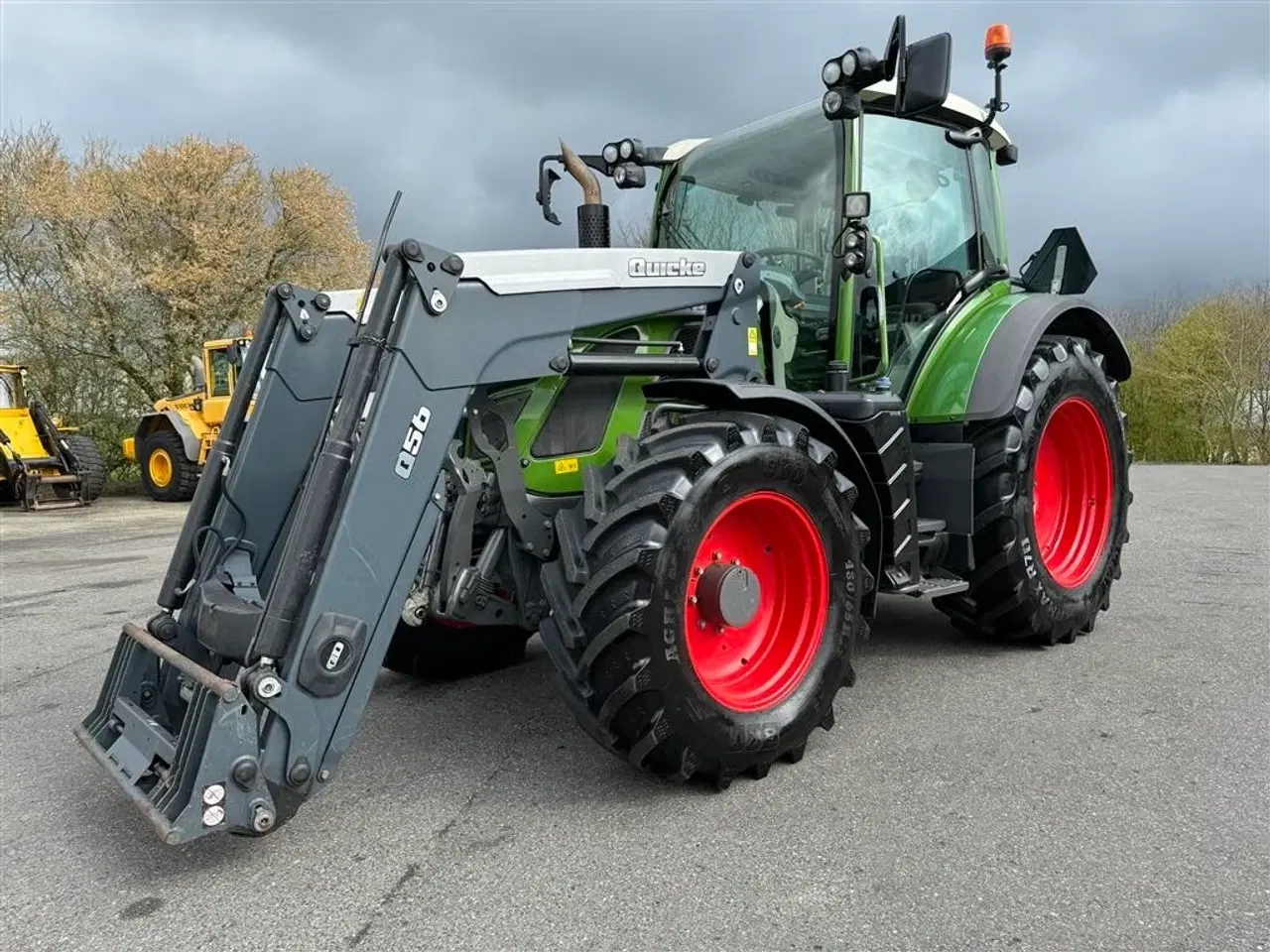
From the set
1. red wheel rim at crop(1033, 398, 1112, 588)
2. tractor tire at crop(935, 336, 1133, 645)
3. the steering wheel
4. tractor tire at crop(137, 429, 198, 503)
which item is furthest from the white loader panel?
tractor tire at crop(137, 429, 198, 503)

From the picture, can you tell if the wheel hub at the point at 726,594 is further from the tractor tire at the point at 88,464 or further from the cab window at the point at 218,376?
the tractor tire at the point at 88,464

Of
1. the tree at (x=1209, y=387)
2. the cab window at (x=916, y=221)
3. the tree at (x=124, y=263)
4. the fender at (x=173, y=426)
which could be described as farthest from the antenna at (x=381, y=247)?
the tree at (x=1209, y=387)

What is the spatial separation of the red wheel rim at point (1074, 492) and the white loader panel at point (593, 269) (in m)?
2.44

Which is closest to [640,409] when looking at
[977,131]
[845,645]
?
[845,645]

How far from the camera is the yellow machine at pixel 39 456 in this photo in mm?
15344

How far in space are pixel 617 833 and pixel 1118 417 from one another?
371 cm

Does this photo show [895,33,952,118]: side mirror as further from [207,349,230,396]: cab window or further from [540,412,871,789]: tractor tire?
[207,349,230,396]: cab window

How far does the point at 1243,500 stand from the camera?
1175 cm

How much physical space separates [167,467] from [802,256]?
15.4 metres

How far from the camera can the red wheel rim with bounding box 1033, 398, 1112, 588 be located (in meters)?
4.97

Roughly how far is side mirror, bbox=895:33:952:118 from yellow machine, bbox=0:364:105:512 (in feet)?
52.0

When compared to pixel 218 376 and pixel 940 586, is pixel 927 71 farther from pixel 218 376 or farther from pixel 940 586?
pixel 218 376

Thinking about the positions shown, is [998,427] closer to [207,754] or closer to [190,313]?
[207,754]

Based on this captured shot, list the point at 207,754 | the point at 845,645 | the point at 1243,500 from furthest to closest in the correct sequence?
the point at 1243,500, the point at 845,645, the point at 207,754
